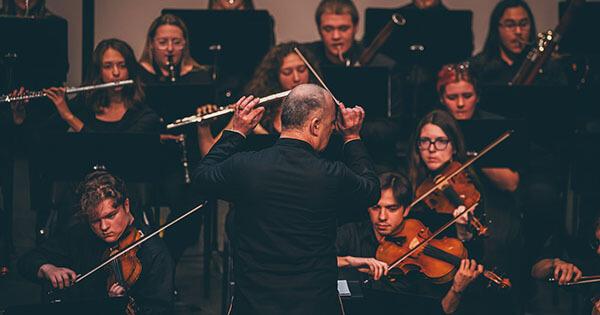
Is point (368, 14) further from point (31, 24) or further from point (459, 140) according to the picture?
point (31, 24)

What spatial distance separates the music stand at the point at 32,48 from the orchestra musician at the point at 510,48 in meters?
2.01

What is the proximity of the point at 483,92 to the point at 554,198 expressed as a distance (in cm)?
65

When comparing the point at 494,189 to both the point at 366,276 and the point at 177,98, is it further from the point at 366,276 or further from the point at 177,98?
the point at 177,98

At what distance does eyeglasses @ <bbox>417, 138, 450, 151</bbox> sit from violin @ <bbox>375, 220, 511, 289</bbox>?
1.82 ft

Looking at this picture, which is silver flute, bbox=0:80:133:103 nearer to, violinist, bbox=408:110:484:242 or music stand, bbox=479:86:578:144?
violinist, bbox=408:110:484:242

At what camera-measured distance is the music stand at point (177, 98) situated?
4.98 metres

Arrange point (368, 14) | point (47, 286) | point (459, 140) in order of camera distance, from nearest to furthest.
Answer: point (47, 286) → point (459, 140) → point (368, 14)

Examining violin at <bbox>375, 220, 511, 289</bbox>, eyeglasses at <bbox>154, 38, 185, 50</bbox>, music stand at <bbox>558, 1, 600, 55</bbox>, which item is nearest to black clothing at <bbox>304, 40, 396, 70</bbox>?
eyeglasses at <bbox>154, 38, 185, 50</bbox>

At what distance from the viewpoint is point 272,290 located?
3.45 meters

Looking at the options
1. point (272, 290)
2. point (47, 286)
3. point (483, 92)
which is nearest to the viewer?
point (272, 290)

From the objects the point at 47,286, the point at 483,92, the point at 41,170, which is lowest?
the point at 47,286

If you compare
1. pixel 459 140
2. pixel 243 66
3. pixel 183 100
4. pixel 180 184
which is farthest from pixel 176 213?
pixel 459 140

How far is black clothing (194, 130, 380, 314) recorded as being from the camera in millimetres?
3420

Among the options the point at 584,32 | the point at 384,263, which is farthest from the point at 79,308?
the point at 584,32
